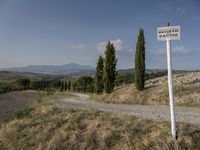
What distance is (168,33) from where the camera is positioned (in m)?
6.85

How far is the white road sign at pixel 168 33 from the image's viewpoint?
266 inches

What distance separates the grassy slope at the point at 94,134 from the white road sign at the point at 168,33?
263 cm

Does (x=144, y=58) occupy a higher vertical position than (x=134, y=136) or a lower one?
higher

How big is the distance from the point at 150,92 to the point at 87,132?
15534 millimetres

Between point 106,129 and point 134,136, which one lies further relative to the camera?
point 106,129

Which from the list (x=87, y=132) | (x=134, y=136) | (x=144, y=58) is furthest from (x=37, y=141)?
(x=144, y=58)

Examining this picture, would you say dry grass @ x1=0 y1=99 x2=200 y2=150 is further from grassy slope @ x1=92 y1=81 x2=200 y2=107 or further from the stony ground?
the stony ground

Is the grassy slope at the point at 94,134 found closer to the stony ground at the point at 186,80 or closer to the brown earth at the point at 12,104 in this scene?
the brown earth at the point at 12,104

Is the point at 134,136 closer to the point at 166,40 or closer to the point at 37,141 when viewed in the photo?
the point at 166,40

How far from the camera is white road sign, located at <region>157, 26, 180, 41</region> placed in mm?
6762

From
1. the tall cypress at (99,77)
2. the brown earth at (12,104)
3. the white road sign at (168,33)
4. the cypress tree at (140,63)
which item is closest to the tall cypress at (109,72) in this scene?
the tall cypress at (99,77)

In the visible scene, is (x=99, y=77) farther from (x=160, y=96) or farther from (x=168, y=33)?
(x=168, y=33)

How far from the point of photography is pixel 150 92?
24.0 metres

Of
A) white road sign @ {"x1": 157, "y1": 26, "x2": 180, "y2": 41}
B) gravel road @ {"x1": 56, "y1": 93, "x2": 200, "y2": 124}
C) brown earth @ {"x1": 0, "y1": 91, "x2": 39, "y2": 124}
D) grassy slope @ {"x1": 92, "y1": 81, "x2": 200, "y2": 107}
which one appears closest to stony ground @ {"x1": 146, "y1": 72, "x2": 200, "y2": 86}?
grassy slope @ {"x1": 92, "y1": 81, "x2": 200, "y2": 107}
